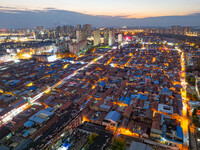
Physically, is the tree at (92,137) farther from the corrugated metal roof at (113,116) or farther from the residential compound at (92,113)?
the corrugated metal roof at (113,116)

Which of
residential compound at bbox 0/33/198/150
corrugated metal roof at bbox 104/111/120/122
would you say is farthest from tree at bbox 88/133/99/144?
corrugated metal roof at bbox 104/111/120/122

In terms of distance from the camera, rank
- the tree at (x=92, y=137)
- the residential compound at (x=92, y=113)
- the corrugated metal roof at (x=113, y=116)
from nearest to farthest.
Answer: the tree at (x=92, y=137), the residential compound at (x=92, y=113), the corrugated metal roof at (x=113, y=116)

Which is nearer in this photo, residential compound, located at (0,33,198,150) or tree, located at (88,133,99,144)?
tree, located at (88,133,99,144)

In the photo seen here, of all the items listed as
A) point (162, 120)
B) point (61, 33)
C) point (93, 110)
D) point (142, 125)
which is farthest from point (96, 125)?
point (61, 33)

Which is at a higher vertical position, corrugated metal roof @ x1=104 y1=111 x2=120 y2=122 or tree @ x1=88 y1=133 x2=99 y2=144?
corrugated metal roof @ x1=104 y1=111 x2=120 y2=122

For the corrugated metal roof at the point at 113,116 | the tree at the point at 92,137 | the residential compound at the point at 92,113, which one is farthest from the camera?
the corrugated metal roof at the point at 113,116

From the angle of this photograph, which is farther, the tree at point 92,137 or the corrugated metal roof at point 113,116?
the corrugated metal roof at point 113,116

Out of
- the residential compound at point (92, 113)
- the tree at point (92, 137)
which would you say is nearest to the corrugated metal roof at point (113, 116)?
the residential compound at point (92, 113)

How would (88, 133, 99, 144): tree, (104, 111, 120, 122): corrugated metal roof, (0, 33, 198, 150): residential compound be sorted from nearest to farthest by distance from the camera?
(88, 133, 99, 144): tree → (0, 33, 198, 150): residential compound → (104, 111, 120, 122): corrugated metal roof

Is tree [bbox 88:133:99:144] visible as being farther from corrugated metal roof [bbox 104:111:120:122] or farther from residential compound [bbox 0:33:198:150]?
corrugated metal roof [bbox 104:111:120:122]

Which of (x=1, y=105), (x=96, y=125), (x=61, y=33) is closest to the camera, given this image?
(x=96, y=125)

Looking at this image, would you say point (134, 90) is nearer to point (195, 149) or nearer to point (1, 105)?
point (195, 149)
